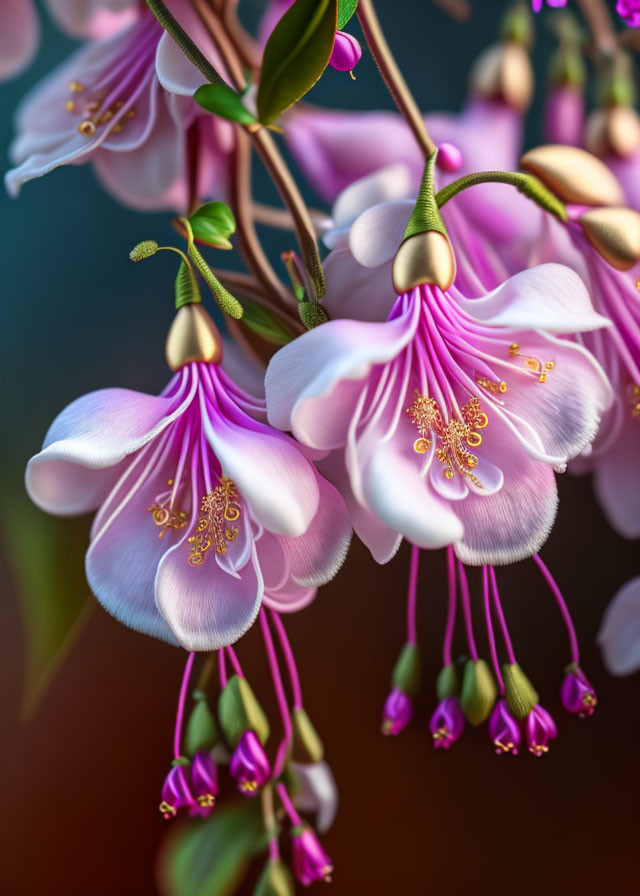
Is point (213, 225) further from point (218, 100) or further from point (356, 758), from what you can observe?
point (356, 758)

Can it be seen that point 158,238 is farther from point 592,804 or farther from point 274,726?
point 592,804

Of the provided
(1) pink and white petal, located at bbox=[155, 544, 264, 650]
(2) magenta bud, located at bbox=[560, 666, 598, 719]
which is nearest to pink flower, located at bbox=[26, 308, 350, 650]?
(1) pink and white petal, located at bbox=[155, 544, 264, 650]

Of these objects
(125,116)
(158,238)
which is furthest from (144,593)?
(158,238)

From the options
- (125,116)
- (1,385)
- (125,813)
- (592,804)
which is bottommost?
(592,804)

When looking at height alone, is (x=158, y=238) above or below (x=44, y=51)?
below

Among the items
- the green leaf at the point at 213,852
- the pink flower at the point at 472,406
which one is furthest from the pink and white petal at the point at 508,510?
the green leaf at the point at 213,852

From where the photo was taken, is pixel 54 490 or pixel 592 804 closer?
pixel 54 490

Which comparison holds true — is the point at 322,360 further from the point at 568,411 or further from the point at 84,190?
the point at 84,190
